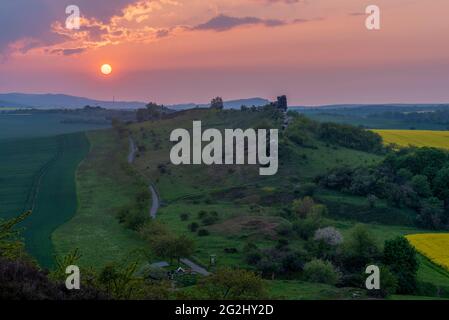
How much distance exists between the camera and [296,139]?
129125 mm

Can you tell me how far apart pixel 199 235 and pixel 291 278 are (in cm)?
2020

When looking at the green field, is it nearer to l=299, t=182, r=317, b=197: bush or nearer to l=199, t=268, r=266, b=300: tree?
l=199, t=268, r=266, b=300: tree

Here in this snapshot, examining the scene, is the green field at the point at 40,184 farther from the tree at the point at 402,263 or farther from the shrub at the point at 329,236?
the tree at the point at 402,263

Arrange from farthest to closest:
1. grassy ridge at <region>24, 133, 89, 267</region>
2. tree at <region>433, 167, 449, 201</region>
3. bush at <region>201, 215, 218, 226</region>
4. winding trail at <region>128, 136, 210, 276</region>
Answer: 1. tree at <region>433, 167, 449, 201</region>
2. bush at <region>201, 215, 218, 226</region>
3. grassy ridge at <region>24, 133, 89, 267</region>
4. winding trail at <region>128, 136, 210, 276</region>

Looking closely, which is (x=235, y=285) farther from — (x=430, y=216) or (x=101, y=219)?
(x=430, y=216)

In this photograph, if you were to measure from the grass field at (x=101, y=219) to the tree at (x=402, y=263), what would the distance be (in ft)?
87.3

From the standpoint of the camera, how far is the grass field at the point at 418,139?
158163 mm

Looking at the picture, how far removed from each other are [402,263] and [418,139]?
414ft

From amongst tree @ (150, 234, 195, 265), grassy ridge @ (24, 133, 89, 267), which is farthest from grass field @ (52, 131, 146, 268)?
tree @ (150, 234, 195, 265)

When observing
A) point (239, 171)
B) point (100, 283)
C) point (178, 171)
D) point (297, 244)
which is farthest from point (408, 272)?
point (178, 171)

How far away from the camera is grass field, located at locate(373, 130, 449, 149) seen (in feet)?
519

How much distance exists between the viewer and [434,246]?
65.7m

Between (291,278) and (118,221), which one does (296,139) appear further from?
(291,278)

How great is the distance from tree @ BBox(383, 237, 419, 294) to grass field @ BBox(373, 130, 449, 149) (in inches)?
4261
